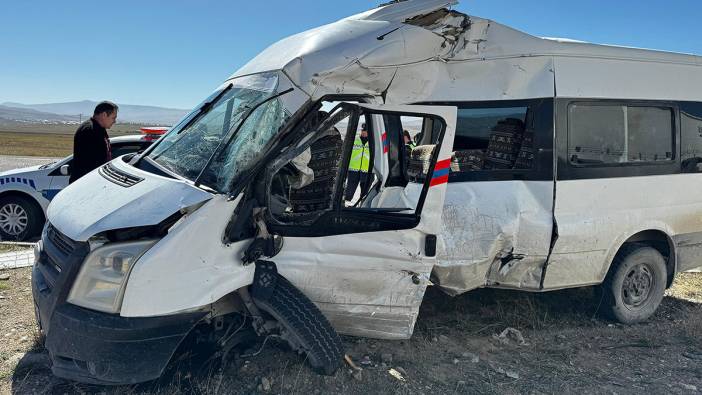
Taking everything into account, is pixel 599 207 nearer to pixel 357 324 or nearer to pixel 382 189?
pixel 382 189

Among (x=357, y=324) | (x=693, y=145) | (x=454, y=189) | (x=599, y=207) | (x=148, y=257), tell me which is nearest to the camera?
(x=148, y=257)

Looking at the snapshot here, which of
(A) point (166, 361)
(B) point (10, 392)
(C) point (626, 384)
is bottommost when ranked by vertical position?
(C) point (626, 384)

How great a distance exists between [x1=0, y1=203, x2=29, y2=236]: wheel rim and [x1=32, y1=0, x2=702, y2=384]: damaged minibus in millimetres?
4400

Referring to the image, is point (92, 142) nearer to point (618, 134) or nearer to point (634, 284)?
point (618, 134)

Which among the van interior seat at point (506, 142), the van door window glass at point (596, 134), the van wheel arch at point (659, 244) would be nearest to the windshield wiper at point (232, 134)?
the van interior seat at point (506, 142)

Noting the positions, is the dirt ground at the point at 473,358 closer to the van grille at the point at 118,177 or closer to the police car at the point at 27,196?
the van grille at the point at 118,177

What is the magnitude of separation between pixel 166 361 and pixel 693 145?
5.12 meters

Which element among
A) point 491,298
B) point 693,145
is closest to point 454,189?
point 491,298

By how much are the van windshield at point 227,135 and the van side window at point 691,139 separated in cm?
406

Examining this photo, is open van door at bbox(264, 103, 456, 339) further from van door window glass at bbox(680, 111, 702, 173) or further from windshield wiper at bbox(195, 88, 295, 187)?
van door window glass at bbox(680, 111, 702, 173)

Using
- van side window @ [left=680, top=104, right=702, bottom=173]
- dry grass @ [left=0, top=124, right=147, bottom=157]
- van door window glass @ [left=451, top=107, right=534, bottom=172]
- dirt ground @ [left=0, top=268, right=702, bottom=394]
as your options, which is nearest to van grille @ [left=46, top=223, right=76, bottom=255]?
dirt ground @ [left=0, top=268, right=702, bottom=394]

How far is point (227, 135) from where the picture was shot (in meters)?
3.37

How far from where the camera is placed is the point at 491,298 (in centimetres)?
527

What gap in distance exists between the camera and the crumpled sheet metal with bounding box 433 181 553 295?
4109 mm
